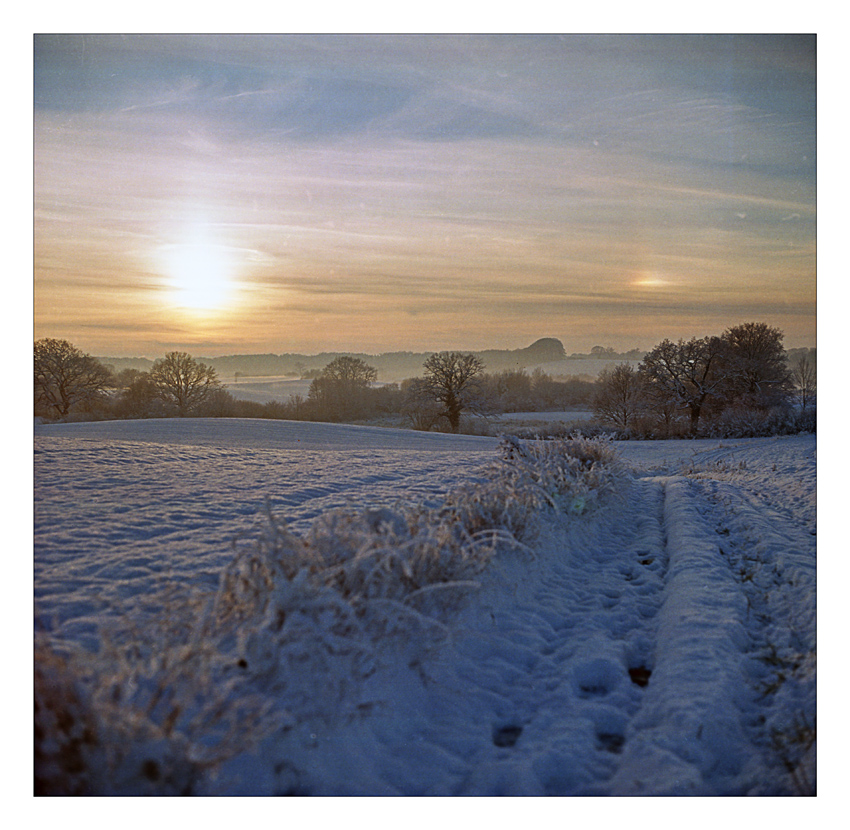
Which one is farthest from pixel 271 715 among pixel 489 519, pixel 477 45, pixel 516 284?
pixel 516 284

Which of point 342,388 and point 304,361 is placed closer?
point 304,361

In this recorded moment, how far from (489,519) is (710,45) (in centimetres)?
396

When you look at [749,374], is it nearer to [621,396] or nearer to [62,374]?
[621,396]

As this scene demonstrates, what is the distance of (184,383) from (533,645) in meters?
13.3

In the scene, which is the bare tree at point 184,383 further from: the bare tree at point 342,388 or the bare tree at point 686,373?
the bare tree at point 686,373

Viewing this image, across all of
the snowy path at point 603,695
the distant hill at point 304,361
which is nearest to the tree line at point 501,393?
the distant hill at point 304,361

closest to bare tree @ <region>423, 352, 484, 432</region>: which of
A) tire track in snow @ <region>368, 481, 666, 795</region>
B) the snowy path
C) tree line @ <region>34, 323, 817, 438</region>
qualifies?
tree line @ <region>34, 323, 817, 438</region>

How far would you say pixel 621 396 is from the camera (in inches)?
890

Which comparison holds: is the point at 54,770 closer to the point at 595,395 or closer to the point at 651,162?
the point at 651,162

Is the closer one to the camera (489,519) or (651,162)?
(489,519)

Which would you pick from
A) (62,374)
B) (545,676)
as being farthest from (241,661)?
(62,374)

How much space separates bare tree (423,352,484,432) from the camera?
23812 mm

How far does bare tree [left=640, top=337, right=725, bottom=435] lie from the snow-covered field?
15.2 metres

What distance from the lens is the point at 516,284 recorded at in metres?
7.55
